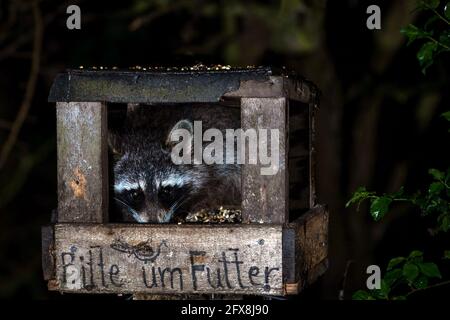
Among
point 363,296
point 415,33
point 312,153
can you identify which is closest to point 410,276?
point 363,296

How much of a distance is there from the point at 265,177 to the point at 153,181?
3.13 ft

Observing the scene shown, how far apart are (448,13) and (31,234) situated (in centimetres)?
677

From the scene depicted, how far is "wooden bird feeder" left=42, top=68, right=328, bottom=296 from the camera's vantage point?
3.27 meters

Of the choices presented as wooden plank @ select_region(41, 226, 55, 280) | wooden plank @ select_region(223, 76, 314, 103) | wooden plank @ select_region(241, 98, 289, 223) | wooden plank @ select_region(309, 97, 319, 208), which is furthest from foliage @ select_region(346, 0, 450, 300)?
wooden plank @ select_region(41, 226, 55, 280)

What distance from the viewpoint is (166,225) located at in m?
3.34

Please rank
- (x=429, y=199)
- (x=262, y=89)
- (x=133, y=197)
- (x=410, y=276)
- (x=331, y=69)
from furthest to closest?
(x=331, y=69), (x=133, y=197), (x=262, y=89), (x=429, y=199), (x=410, y=276)

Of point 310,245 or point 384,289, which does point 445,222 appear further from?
point 310,245

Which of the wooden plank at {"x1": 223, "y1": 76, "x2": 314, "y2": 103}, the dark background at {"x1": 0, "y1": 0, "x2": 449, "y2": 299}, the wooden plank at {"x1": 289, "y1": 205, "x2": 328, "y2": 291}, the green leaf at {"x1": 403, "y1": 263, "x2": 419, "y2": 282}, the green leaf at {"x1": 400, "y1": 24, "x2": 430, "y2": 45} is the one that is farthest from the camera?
the dark background at {"x1": 0, "y1": 0, "x2": 449, "y2": 299}

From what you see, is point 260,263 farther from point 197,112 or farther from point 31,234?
point 31,234

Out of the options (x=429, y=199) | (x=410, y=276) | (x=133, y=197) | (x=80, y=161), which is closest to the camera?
(x=410, y=276)

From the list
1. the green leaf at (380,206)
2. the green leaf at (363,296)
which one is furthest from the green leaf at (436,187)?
the green leaf at (363,296)

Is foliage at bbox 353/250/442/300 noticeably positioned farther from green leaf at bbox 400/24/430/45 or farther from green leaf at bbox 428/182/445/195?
green leaf at bbox 400/24/430/45

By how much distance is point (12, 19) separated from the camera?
655 centimetres

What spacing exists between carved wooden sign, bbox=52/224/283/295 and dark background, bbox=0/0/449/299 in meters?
2.43
